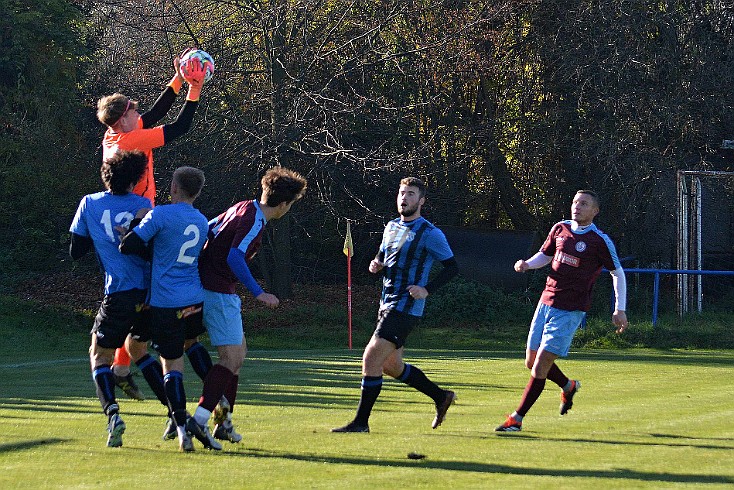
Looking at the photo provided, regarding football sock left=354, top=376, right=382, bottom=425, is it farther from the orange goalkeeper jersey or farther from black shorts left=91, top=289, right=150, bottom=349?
the orange goalkeeper jersey

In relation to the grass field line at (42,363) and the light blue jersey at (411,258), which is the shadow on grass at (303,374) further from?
the light blue jersey at (411,258)

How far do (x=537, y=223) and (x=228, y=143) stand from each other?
7041mm

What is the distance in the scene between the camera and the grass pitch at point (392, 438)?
268 inches

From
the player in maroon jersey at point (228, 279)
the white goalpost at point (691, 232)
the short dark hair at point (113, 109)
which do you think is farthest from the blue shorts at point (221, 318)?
the white goalpost at point (691, 232)

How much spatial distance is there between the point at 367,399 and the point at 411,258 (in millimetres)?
1058

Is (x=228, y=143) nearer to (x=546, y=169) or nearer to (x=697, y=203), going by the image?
(x=546, y=169)

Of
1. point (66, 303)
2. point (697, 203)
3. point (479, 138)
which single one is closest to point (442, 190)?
point (479, 138)

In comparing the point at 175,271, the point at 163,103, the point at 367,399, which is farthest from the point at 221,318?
the point at 163,103

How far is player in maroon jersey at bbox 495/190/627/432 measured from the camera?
30.9 feet

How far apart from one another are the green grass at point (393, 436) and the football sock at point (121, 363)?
409 millimetres

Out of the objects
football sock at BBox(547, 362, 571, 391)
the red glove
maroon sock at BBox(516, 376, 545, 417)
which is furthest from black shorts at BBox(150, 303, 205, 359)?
football sock at BBox(547, 362, 571, 391)

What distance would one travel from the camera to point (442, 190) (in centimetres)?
2591

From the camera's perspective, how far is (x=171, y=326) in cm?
800

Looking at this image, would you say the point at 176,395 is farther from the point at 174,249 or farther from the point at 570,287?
the point at 570,287
